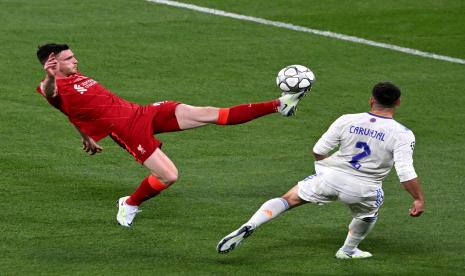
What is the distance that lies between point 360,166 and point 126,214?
2643 millimetres

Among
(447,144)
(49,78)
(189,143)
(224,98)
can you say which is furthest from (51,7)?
(49,78)

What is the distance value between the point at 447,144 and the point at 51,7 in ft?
28.7

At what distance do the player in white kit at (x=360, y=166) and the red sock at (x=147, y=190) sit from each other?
1.36 meters

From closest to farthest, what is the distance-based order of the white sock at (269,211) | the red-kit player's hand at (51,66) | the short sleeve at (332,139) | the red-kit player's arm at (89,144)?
the short sleeve at (332,139)
the white sock at (269,211)
the red-kit player's hand at (51,66)
the red-kit player's arm at (89,144)

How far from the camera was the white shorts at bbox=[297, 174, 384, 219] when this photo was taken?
10875mm

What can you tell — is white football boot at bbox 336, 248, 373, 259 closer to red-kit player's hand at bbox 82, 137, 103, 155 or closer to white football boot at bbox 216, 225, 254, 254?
white football boot at bbox 216, 225, 254, 254

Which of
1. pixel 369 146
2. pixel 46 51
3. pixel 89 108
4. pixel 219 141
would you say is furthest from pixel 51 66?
pixel 219 141

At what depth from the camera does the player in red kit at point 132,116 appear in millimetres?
11906

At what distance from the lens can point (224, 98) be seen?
57.5ft

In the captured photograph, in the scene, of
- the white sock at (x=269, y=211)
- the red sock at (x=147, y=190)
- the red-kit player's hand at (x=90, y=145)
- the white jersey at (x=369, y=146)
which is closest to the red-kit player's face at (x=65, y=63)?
the red-kit player's hand at (x=90, y=145)

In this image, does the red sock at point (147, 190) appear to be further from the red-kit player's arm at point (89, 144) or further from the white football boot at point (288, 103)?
the white football boot at point (288, 103)

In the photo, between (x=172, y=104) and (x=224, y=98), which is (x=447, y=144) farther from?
(x=172, y=104)

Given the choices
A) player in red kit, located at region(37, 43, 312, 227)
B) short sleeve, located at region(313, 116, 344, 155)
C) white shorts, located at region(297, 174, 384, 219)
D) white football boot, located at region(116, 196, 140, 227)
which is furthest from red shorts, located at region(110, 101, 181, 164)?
short sleeve, located at region(313, 116, 344, 155)

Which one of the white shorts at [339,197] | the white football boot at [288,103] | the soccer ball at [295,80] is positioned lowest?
the white shorts at [339,197]
